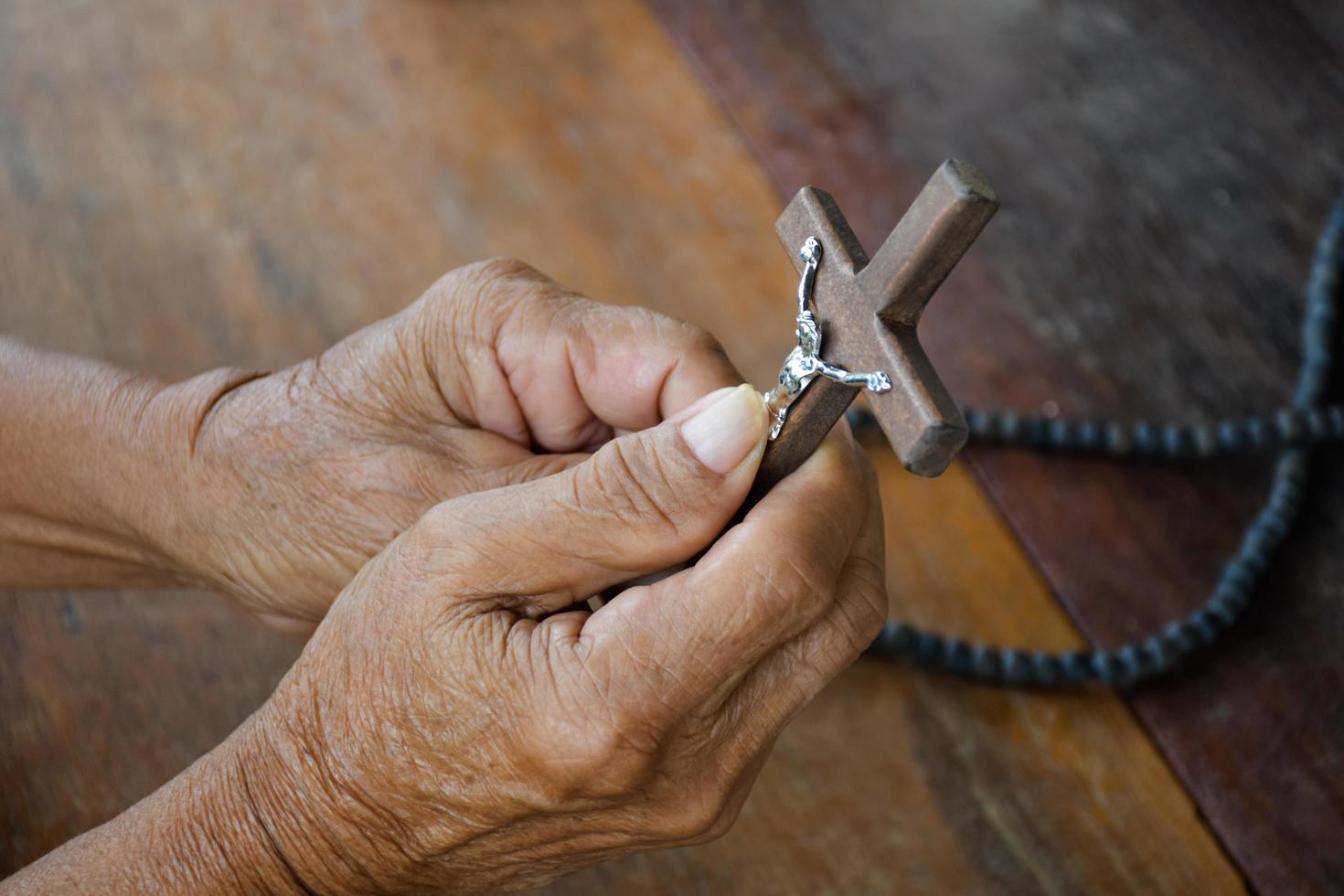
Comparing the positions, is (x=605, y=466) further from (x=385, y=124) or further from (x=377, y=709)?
(x=385, y=124)

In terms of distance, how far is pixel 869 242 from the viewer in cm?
160

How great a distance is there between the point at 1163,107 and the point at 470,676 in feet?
5.02

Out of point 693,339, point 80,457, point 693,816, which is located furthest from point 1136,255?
point 80,457

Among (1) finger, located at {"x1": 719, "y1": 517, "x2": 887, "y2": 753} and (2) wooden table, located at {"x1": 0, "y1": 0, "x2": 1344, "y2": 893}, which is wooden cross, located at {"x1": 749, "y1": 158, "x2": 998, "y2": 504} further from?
(2) wooden table, located at {"x1": 0, "y1": 0, "x2": 1344, "y2": 893}

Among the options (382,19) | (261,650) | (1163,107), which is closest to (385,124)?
(382,19)

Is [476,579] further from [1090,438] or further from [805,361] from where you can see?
[1090,438]

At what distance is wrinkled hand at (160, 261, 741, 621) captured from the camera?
1.04 meters

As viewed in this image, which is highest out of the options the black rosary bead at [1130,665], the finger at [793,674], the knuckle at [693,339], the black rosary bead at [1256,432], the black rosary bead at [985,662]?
the knuckle at [693,339]

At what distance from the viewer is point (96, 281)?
4.96 ft

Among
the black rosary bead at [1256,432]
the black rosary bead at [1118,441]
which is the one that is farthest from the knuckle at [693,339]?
the black rosary bead at [1256,432]

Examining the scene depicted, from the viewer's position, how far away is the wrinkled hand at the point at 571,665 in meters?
0.80

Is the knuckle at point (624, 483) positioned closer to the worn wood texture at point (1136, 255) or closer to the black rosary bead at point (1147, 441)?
the worn wood texture at point (1136, 255)

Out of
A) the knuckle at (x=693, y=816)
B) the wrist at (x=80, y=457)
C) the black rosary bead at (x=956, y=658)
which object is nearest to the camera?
the knuckle at (x=693, y=816)

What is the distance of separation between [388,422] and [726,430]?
0.41 metres
